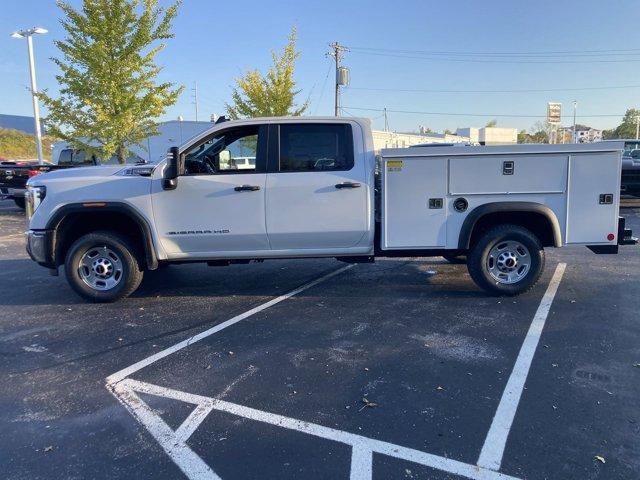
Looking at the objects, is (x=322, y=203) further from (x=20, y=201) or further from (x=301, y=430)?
(x=20, y=201)

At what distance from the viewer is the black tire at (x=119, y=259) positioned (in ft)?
19.2

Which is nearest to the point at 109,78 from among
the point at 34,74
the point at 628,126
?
the point at 34,74

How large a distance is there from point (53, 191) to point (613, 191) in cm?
619

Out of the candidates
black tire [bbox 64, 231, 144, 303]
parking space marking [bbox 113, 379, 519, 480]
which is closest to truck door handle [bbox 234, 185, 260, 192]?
black tire [bbox 64, 231, 144, 303]

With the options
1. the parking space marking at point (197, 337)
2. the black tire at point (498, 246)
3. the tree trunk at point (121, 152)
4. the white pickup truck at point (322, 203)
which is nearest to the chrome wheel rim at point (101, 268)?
the white pickup truck at point (322, 203)

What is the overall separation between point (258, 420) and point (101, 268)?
3479 millimetres

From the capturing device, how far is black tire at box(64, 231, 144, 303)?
19.2 feet

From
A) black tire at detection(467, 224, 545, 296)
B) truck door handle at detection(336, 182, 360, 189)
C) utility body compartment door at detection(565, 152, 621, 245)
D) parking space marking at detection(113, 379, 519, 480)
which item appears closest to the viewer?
parking space marking at detection(113, 379, 519, 480)

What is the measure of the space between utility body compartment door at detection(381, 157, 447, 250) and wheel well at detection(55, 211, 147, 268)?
9.24 ft

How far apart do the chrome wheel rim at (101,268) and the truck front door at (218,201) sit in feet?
2.19

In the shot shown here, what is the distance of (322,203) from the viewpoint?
5.77m

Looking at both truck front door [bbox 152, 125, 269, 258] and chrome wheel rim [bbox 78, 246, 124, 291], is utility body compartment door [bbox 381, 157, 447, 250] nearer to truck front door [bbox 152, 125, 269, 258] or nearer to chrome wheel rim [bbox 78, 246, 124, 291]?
truck front door [bbox 152, 125, 269, 258]

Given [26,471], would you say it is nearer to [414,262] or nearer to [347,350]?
[347,350]

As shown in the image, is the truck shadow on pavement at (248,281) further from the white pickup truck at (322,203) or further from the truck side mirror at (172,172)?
the truck side mirror at (172,172)
